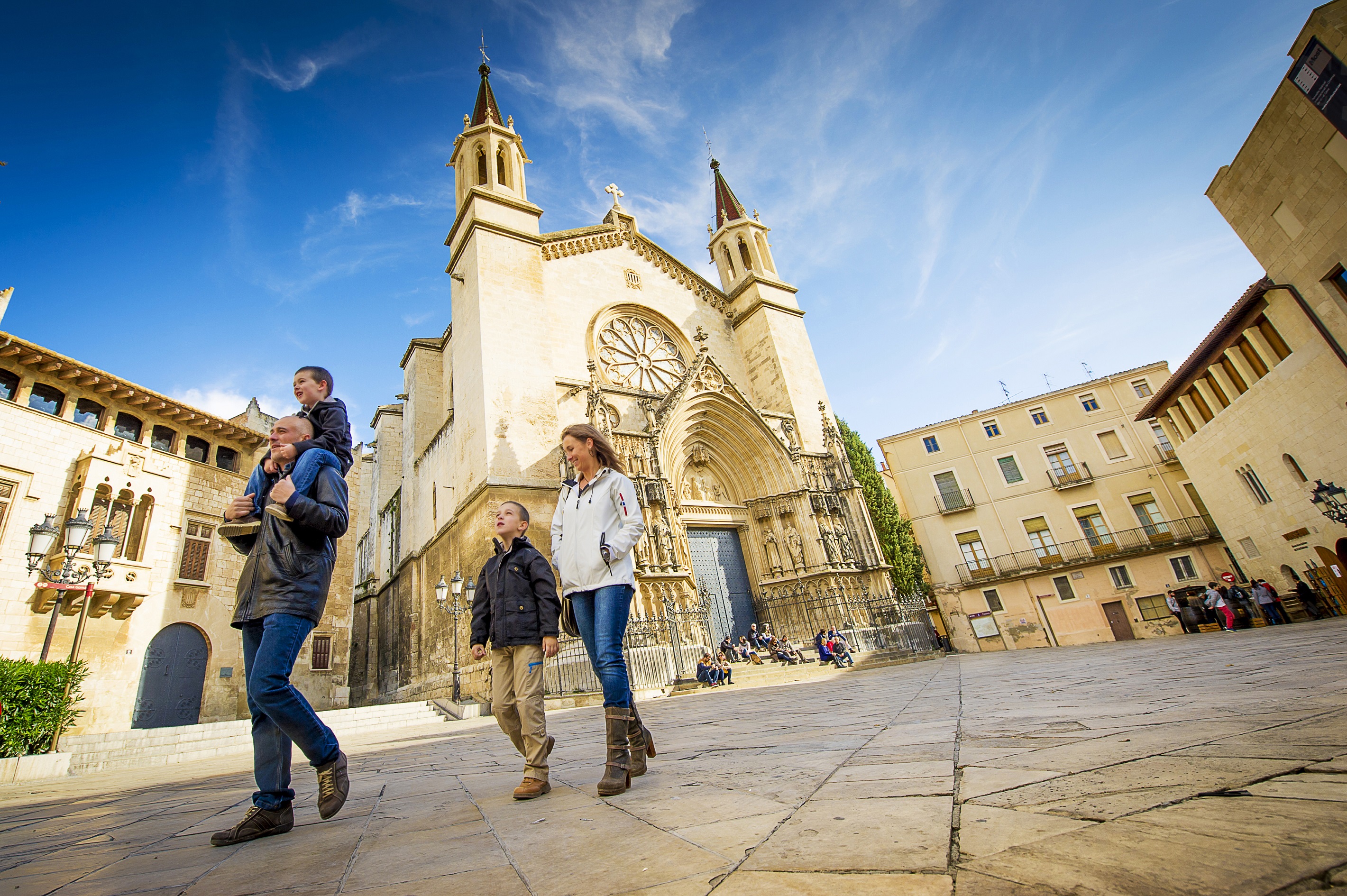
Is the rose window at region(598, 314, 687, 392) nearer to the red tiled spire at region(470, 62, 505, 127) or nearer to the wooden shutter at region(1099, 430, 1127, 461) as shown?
the red tiled spire at region(470, 62, 505, 127)

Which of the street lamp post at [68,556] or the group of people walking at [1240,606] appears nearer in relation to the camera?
the street lamp post at [68,556]

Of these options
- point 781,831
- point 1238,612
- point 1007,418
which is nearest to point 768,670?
point 781,831

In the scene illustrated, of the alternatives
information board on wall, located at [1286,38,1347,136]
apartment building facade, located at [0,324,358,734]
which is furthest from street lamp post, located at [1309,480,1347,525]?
apartment building facade, located at [0,324,358,734]

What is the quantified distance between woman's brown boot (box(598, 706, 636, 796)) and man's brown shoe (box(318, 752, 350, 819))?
41.8 inches

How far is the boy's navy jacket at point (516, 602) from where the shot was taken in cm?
276

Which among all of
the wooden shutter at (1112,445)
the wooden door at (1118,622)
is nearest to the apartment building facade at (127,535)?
the wooden door at (1118,622)

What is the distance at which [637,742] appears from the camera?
279cm

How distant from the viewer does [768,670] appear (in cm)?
1186

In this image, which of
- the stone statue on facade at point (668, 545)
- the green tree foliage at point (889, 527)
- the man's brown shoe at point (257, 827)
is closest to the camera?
the man's brown shoe at point (257, 827)

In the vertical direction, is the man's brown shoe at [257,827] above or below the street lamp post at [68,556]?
below

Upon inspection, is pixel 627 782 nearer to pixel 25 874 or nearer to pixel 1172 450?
pixel 25 874

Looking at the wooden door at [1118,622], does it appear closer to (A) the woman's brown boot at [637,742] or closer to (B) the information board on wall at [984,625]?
(B) the information board on wall at [984,625]

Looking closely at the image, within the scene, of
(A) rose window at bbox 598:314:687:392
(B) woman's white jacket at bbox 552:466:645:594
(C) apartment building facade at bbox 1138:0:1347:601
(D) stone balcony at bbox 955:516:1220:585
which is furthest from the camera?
(D) stone balcony at bbox 955:516:1220:585

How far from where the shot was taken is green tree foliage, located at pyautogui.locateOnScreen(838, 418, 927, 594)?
21562 mm
